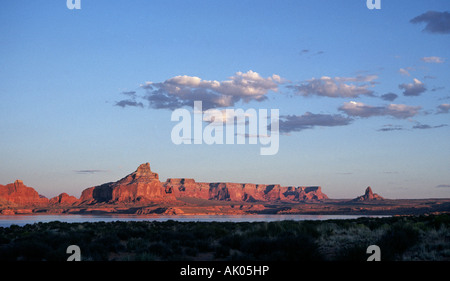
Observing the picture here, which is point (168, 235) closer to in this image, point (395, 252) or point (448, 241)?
point (395, 252)

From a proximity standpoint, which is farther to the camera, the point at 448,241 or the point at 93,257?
the point at 448,241

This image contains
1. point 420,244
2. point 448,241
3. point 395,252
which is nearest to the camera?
point 395,252

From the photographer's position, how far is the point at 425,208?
180 m
